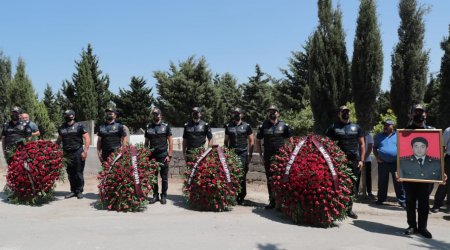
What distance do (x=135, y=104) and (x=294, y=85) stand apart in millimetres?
16490

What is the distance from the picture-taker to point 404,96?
13328 mm

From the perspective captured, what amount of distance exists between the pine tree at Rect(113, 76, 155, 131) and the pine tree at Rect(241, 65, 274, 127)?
9.82m

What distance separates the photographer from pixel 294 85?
100ft

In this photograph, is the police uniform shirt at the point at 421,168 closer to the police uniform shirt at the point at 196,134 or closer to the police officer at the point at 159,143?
the police uniform shirt at the point at 196,134

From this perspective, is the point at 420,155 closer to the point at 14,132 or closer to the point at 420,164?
the point at 420,164

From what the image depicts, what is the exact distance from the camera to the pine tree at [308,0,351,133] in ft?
50.4

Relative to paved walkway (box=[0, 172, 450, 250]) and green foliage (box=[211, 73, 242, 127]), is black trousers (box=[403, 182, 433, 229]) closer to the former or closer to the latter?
paved walkway (box=[0, 172, 450, 250])

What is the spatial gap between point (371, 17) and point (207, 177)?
10.6 m

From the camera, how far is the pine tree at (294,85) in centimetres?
2995

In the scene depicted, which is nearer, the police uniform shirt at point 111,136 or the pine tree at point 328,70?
the police uniform shirt at point 111,136

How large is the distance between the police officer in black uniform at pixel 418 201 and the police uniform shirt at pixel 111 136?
5185 mm

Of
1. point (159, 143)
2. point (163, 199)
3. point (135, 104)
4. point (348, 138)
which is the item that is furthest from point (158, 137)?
point (135, 104)

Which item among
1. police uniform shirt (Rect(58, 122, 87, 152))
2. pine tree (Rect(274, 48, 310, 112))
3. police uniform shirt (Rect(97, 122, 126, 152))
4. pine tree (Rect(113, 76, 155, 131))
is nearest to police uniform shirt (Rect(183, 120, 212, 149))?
police uniform shirt (Rect(97, 122, 126, 152))

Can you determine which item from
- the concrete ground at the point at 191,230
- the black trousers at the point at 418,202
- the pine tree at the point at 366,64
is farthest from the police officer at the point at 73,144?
the pine tree at the point at 366,64
